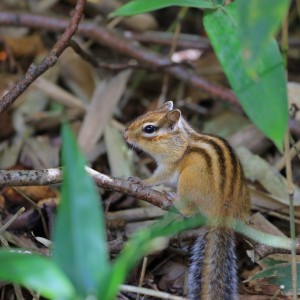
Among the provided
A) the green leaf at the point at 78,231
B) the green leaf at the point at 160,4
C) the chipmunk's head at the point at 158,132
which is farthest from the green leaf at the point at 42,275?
the chipmunk's head at the point at 158,132

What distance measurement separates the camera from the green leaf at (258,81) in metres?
1.83

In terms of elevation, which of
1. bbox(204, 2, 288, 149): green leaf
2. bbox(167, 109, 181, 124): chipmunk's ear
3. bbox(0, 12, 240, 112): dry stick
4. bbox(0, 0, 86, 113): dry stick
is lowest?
bbox(0, 12, 240, 112): dry stick

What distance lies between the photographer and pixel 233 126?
4105mm

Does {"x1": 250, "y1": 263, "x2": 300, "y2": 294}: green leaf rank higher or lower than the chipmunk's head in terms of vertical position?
lower

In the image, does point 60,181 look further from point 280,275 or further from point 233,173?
point 280,275

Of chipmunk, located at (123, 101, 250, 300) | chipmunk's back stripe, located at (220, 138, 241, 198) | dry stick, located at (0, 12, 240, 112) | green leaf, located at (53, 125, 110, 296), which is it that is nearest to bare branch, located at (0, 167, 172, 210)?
chipmunk, located at (123, 101, 250, 300)

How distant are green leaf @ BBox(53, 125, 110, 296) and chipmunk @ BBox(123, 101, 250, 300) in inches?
36.0

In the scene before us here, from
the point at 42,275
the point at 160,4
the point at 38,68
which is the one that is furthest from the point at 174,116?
the point at 42,275

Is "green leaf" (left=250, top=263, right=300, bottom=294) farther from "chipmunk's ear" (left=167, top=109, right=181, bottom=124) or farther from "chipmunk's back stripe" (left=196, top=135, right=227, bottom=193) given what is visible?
"chipmunk's ear" (left=167, top=109, right=181, bottom=124)

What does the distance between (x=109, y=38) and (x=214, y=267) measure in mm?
2271

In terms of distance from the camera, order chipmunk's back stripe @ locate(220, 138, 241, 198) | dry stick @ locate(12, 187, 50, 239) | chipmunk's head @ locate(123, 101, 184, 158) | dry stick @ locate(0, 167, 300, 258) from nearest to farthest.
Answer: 1. dry stick @ locate(0, 167, 300, 258)
2. chipmunk's back stripe @ locate(220, 138, 241, 198)
3. dry stick @ locate(12, 187, 50, 239)
4. chipmunk's head @ locate(123, 101, 184, 158)

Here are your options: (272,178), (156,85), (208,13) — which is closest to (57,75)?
(156,85)

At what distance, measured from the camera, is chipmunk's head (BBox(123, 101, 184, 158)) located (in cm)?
317

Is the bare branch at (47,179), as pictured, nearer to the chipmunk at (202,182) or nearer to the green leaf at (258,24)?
the chipmunk at (202,182)
